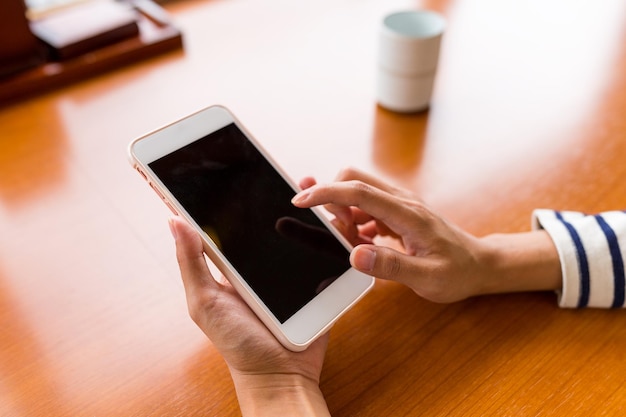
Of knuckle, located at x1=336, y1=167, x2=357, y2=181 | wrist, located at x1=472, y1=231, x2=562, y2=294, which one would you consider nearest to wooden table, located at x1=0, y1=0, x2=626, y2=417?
wrist, located at x1=472, y1=231, x2=562, y2=294

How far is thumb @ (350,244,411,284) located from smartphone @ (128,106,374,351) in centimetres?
5

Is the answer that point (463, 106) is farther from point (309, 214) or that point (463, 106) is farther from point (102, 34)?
Answer: point (102, 34)

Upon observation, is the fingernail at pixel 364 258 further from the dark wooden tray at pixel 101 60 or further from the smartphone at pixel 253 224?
the dark wooden tray at pixel 101 60

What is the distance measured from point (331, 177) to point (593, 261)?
0.34 metres

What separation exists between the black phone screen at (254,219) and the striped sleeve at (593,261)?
25 centimetres

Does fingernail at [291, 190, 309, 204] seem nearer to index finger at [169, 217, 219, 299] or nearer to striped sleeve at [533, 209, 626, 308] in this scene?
index finger at [169, 217, 219, 299]

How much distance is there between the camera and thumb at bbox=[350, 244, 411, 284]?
0.55 meters

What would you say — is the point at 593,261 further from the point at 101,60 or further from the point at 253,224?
the point at 101,60

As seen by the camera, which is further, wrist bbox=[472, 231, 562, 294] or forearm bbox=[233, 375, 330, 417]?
wrist bbox=[472, 231, 562, 294]

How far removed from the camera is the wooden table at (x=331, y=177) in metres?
0.58

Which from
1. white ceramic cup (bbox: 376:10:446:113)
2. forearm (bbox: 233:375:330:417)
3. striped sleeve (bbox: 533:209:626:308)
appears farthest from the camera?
white ceramic cup (bbox: 376:10:446:113)

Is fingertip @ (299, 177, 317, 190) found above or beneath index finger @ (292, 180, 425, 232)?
beneath

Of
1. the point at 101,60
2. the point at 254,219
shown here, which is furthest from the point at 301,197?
the point at 101,60

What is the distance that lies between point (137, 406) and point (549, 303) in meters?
0.46
